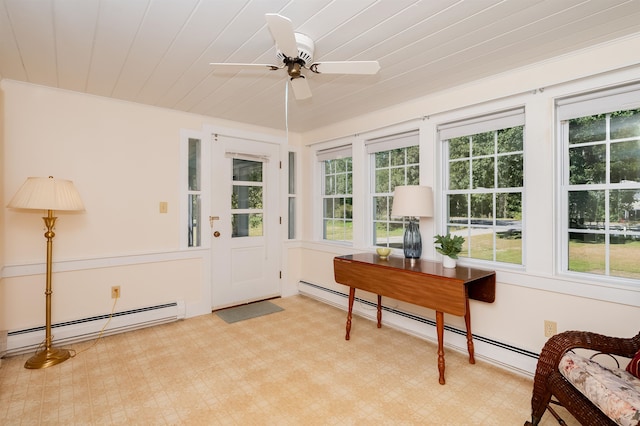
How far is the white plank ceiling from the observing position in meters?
1.58

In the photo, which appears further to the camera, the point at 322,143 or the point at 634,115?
the point at 322,143

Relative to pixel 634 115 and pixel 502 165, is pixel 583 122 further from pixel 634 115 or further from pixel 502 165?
pixel 502 165

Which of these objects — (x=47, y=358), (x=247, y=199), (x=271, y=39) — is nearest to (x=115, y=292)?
(x=47, y=358)

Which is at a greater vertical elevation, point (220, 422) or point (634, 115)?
point (634, 115)

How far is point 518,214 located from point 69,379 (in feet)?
11.2

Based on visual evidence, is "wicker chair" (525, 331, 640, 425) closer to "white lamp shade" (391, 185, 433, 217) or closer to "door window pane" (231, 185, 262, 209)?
"white lamp shade" (391, 185, 433, 217)

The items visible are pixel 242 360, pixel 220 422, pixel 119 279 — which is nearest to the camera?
pixel 220 422

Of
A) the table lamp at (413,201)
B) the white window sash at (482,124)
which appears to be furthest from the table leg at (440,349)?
the white window sash at (482,124)

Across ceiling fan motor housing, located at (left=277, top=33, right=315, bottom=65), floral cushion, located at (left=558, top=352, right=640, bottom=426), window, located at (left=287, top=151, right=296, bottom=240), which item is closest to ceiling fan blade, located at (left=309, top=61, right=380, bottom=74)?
ceiling fan motor housing, located at (left=277, top=33, right=315, bottom=65)

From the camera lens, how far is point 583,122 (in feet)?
6.88

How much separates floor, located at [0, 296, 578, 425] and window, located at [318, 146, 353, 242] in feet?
4.39

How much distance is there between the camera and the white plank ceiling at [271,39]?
1575 mm

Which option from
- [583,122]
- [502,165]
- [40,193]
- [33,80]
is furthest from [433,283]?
[33,80]

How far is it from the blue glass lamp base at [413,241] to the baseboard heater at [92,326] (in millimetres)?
2339
